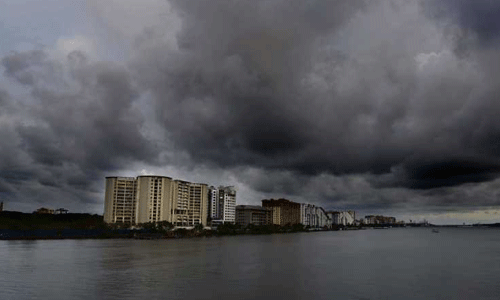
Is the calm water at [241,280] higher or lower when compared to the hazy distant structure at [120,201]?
lower

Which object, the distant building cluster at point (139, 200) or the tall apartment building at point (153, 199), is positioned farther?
the distant building cluster at point (139, 200)

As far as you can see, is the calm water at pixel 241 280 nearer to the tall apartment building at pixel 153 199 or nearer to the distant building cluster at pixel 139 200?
the tall apartment building at pixel 153 199

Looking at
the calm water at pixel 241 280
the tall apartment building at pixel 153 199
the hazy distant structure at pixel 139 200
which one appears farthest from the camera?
the hazy distant structure at pixel 139 200

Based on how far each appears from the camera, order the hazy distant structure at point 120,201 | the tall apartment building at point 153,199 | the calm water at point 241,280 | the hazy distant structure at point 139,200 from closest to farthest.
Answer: the calm water at point 241,280 < the tall apartment building at point 153,199 < the hazy distant structure at point 139,200 < the hazy distant structure at point 120,201

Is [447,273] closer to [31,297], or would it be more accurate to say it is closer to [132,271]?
[132,271]

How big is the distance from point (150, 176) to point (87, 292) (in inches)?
6165

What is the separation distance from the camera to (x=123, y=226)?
17338cm

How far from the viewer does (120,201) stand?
189m

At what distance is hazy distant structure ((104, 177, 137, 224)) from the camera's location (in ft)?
616

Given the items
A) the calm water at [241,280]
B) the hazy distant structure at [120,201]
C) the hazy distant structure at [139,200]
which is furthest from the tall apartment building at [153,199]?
the calm water at [241,280]

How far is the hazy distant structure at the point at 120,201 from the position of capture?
188 metres

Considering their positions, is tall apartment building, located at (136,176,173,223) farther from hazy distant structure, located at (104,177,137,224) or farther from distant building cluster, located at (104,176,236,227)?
hazy distant structure, located at (104,177,137,224)

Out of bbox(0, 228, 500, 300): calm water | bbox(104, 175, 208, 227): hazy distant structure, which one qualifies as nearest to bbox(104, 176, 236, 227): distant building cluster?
bbox(104, 175, 208, 227): hazy distant structure

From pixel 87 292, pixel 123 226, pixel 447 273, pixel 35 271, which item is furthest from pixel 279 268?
pixel 123 226
